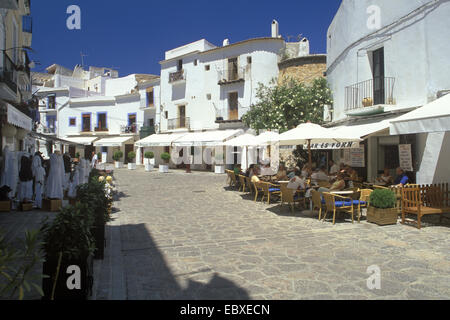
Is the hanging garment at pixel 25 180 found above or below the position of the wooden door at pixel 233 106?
below

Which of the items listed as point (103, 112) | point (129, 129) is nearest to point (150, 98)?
point (129, 129)

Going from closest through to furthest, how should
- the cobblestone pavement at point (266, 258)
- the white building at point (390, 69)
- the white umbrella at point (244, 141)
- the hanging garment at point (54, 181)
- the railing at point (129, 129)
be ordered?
the cobblestone pavement at point (266, 258), the white building at point (390, 69), the hanging garment at point (54, 181), the white umbrella at point (244, 141), the railing at point (129, 129)

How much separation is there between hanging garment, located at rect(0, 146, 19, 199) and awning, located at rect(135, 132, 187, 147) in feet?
59.3

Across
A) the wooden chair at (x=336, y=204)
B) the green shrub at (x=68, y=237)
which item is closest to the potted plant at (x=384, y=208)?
the wooden chair at (x=336, y=204)

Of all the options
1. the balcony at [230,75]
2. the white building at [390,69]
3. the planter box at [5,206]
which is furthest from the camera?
the balcony at [230,75]

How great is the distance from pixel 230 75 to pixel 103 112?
1792cm

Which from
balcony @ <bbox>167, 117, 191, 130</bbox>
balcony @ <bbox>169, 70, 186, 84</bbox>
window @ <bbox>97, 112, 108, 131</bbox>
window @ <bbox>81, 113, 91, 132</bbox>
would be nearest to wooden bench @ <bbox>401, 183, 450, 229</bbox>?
balcony @ <bbox>167, 117, 191, 130</bbox>

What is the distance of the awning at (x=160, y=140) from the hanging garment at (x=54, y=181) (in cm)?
1771

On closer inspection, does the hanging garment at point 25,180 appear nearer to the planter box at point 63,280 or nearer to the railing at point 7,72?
the railing at point 7,72

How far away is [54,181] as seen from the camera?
8.90m

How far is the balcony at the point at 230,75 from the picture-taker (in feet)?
83.5

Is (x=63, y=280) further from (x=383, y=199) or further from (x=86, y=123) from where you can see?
(x=86, y=123)

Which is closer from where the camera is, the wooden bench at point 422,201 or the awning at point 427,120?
the awning at point 427,120

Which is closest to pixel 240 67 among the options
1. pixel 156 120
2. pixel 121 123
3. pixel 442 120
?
pixel 156 120
